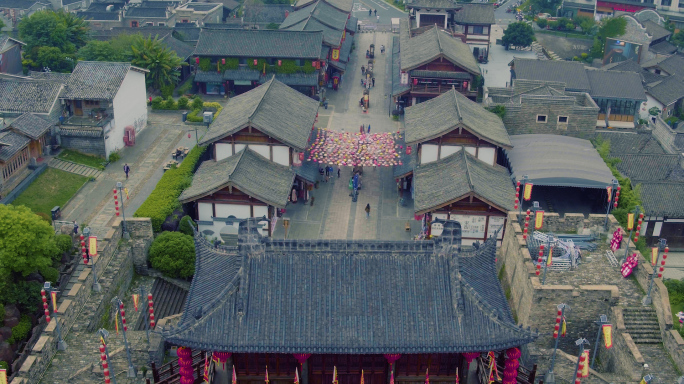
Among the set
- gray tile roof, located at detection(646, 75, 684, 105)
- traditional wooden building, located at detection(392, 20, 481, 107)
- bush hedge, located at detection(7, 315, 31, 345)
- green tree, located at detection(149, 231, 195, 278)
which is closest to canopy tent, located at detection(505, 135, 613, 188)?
traditional wooden building, located at detection(392, 20, 481, 107)

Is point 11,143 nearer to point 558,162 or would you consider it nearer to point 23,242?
point 23,242

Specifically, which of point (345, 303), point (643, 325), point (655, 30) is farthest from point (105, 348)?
point (655, 30)

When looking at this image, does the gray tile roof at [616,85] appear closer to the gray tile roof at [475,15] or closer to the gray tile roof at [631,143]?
Answer: the gray tile roof at [631,143]

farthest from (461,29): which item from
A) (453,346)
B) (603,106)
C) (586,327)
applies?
(453,346)

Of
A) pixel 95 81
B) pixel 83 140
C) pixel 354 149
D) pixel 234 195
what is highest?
pixel 95 81

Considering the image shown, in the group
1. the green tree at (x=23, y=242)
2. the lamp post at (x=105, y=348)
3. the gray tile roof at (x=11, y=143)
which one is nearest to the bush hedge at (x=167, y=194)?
the green tree at (x=23, y=242)

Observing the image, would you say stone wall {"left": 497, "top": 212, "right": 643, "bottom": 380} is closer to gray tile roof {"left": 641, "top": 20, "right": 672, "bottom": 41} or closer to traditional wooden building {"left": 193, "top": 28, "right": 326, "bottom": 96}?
traditional wooden building {"left": 193, "top": 28, "right": 326, "bottom": 96}
